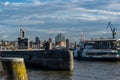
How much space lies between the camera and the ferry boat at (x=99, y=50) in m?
112

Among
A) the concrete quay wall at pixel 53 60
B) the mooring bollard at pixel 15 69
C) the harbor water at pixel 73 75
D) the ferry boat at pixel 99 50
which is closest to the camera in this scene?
the mooring bollard at pixel 15 69

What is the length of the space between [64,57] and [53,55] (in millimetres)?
3019

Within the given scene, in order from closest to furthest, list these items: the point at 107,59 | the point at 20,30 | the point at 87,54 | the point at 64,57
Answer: the point at 64,57 < the point at 107,59 < the point at 87,54 < the point at 20,30

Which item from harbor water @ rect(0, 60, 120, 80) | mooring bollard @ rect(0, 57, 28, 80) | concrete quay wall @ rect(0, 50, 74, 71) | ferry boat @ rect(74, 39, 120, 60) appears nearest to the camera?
mooring bollard @ rect(0, 57, 28, 80)

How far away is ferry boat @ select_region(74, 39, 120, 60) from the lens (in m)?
112

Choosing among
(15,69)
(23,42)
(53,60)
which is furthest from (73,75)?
(23,42)

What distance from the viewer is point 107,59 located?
110 metres

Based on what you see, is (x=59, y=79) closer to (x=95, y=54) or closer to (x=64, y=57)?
(x=64, y=57)

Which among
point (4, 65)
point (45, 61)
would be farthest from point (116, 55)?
point (4, 65)

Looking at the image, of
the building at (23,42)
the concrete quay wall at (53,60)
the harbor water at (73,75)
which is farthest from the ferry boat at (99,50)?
the harbor water at (73,75)

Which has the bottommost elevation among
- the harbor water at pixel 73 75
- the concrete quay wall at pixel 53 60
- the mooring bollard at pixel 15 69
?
the harbor water at pixel 73 75

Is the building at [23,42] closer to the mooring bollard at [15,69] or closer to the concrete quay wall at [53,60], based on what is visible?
the concrete quay wall at [53,60]

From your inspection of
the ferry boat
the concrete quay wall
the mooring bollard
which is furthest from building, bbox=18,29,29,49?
the mooring bollard

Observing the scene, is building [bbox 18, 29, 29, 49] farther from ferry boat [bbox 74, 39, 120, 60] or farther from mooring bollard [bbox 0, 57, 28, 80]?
mooring bollard [bbox 0, 57, 28, 80]
